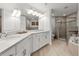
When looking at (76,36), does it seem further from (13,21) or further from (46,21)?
(13,21)

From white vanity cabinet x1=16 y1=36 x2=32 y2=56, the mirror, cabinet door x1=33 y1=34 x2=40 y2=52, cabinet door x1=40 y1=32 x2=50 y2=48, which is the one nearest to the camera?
white vanity cabinet x1=16 y1=36 x2=32 y2=56

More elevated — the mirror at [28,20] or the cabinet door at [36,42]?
the mirror at [28,20]

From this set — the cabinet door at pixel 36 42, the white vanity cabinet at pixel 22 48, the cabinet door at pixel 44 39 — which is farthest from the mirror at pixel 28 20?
the cabinet door at pixel 44 39

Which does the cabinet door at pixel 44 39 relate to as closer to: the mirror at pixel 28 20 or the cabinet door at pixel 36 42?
the cabinet door at pixel 36 42

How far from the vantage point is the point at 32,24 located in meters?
1.93

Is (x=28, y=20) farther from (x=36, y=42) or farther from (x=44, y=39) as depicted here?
(x=44, y=39)

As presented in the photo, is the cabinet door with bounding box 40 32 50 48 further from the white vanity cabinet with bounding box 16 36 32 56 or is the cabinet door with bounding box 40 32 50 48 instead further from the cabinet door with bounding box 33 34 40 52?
the white vanity cabinet with bounding box 16 36 32 56

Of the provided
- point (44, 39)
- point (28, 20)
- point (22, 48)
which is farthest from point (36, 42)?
point (22, 48)

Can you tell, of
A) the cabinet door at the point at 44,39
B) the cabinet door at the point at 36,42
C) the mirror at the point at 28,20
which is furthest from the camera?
the cabinet door at the point at 44,39

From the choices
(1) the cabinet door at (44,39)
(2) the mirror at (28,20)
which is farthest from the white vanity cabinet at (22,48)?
(1) the cabinet door at (44,39)

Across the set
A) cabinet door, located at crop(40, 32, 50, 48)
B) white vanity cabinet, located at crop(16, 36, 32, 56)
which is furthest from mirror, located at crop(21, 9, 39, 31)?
cabinet door, located at crop(40, 32, 50, 48)

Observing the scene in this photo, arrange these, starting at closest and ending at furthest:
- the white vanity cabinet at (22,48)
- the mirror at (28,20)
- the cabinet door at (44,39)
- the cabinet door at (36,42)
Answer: the white vanity cabinet at (22,48), the mirror at (28,20), the cabinet door at (36,42), the cabinet door at (44,39)

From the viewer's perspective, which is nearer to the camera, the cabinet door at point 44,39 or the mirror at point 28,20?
the mirror at point 28,20

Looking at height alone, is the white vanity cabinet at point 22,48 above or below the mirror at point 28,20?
below
